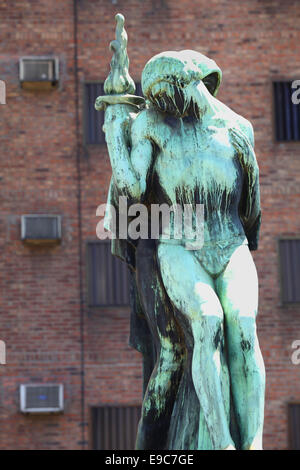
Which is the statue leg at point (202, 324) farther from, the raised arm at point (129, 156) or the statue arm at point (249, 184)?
the statue arm at point (249, 184)

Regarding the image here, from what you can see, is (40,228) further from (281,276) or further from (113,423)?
(281,276)

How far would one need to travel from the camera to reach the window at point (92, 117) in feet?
81.5

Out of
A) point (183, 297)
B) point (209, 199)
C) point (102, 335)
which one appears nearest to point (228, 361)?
point (183, 297)

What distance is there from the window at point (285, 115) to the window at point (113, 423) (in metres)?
5.46

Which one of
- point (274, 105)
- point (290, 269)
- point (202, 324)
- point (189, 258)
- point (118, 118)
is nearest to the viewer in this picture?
point (202, 324)

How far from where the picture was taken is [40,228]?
24.4 m

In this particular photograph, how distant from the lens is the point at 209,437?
834 centimetres

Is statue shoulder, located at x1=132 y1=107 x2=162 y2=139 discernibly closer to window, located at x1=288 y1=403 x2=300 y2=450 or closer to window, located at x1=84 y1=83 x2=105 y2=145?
window, located at x1=84 y1=83 x2=105 y2=145

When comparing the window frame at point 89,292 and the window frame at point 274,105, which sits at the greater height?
the window frame at point 274,105

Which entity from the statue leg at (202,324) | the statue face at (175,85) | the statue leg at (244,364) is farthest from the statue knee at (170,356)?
the statue face at (175,85)

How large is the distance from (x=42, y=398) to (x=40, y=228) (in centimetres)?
289

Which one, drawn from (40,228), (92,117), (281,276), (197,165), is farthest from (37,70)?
(197,165)

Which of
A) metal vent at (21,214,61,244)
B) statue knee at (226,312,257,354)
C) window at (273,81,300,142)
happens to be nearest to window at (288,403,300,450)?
window at (273,81,300,142)
